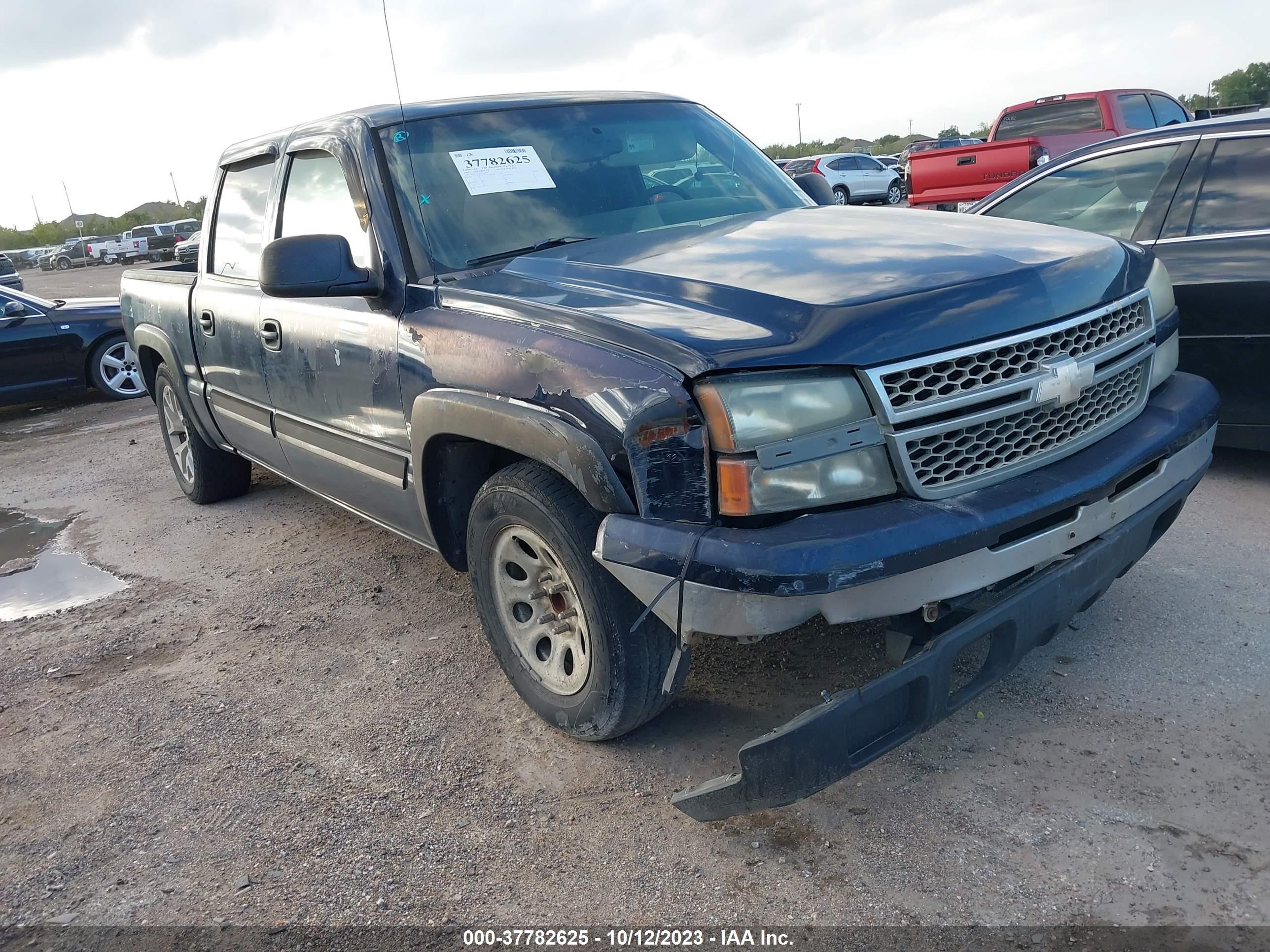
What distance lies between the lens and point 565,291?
9.17 ft

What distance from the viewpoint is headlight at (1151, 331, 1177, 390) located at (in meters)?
3.03

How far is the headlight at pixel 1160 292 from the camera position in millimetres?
3070

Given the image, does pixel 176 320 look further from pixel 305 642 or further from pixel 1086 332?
pixel 1086 332

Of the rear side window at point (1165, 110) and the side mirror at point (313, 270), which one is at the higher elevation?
the rear side window at point (1165, 110)

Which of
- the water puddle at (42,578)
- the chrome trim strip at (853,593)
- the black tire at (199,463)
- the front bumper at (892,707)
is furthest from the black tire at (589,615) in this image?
the black tire at (199,463)

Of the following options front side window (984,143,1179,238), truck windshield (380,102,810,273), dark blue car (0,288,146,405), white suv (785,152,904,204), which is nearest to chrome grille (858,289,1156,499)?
truck windshield (380,102,810,273)

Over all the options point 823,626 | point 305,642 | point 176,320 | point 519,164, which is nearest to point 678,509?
point 823,626

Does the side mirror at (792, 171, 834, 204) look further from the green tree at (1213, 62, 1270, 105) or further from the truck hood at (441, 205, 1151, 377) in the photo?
the green tree at (1213, 62, 1270, 105)

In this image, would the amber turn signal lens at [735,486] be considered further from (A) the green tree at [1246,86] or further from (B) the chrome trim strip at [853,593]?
(A) the green tree at [1246,86]

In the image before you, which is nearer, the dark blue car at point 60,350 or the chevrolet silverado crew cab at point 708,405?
the chevrolet silverado crew cab at point 708,405

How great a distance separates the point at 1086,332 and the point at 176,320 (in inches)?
171

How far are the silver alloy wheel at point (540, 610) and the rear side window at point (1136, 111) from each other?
40.4 ft

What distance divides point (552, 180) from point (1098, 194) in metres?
3.07

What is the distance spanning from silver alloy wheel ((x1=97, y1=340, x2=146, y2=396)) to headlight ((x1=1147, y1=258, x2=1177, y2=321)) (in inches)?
373
